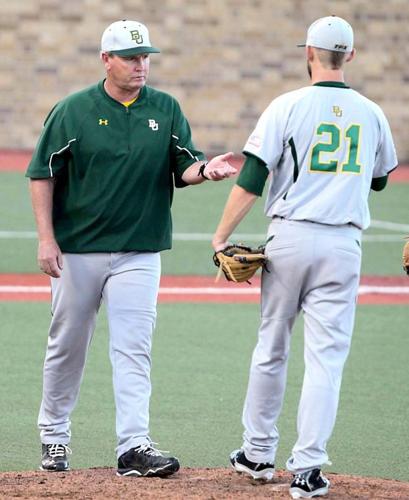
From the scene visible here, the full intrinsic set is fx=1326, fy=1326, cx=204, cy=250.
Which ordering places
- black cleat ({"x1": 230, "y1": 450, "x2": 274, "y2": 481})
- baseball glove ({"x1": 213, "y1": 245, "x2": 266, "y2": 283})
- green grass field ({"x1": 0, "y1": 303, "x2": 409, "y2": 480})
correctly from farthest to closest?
green grass field ({"x1": 0, "y1": 303, "x2": 409, "y2": 480}) → black cleat ({"x1": 230, "y1": 450, "x2": 274, "y2": 481}) → baseball glove ({"x1": 213, "y1": 245, "x2": 266, "y2": 283})

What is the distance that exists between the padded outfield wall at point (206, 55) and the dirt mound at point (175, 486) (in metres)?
17.1

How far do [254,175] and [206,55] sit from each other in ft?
57.8

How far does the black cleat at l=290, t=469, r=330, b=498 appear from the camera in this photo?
623cm

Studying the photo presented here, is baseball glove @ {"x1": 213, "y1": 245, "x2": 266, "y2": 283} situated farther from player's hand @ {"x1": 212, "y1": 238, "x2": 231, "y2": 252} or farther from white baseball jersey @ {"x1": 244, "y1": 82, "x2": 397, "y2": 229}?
white baseball jersey @ {"x1": 244, "y1": 82, "x2": 397, "y2": 229}

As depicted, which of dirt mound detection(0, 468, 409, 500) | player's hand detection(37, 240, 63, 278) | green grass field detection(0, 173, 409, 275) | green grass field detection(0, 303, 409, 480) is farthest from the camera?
green grass field detection(0, 173, 409, 275)

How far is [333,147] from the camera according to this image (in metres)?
6.32

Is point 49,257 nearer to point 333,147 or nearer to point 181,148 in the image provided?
point 181,148

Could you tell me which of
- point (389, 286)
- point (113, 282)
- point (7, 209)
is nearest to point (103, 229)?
point (113, 282)

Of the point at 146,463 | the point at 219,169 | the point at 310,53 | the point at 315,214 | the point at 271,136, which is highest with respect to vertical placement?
the point at 310,53

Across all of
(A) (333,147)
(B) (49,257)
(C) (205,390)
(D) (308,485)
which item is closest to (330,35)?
(A) (333,147)

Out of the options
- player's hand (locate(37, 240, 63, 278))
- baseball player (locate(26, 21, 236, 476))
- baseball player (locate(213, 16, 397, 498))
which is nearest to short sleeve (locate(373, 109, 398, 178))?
baseball player (locate(213, 16, 397, 498))

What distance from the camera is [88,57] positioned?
923 inches

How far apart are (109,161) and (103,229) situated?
362mm

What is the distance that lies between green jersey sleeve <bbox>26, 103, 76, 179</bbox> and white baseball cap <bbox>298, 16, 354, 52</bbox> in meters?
1.44
